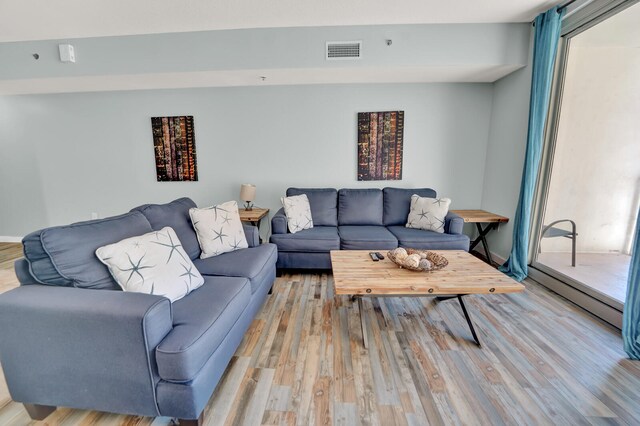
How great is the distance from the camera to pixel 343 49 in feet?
8.89

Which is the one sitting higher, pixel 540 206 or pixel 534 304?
pixel 540 206

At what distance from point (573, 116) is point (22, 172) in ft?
23.1

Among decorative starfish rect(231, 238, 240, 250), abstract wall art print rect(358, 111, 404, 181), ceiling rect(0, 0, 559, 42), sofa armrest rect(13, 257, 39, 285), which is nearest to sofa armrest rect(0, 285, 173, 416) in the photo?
sofa armrest rect(13, 257, 39, 285)

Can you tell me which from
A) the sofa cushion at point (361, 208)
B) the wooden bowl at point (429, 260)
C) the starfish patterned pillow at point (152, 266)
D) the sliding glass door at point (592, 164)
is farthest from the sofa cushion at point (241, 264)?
the sliding glass door at point (592, 164)

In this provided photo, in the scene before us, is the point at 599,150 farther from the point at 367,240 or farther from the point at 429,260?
the point at 367,240

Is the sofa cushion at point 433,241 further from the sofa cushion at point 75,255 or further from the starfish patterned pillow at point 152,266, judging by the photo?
the sofa cushion at point 75,255

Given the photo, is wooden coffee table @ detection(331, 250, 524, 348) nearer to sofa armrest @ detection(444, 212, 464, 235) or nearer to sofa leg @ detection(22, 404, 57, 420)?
sofa armrest @ detection(444, 212, 464, 235)

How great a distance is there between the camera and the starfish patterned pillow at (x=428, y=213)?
293 centimetres

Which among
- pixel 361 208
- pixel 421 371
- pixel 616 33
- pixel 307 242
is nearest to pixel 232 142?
pixel 307 242

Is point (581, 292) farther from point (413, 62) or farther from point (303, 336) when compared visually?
point (413, 62)

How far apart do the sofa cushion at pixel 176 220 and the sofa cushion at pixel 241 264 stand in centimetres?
13

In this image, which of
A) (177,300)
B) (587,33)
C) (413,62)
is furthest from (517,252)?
(177,300)

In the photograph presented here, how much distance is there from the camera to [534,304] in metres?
2.24

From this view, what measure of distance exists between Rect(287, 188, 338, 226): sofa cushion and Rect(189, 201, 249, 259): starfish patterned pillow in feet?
3.76
